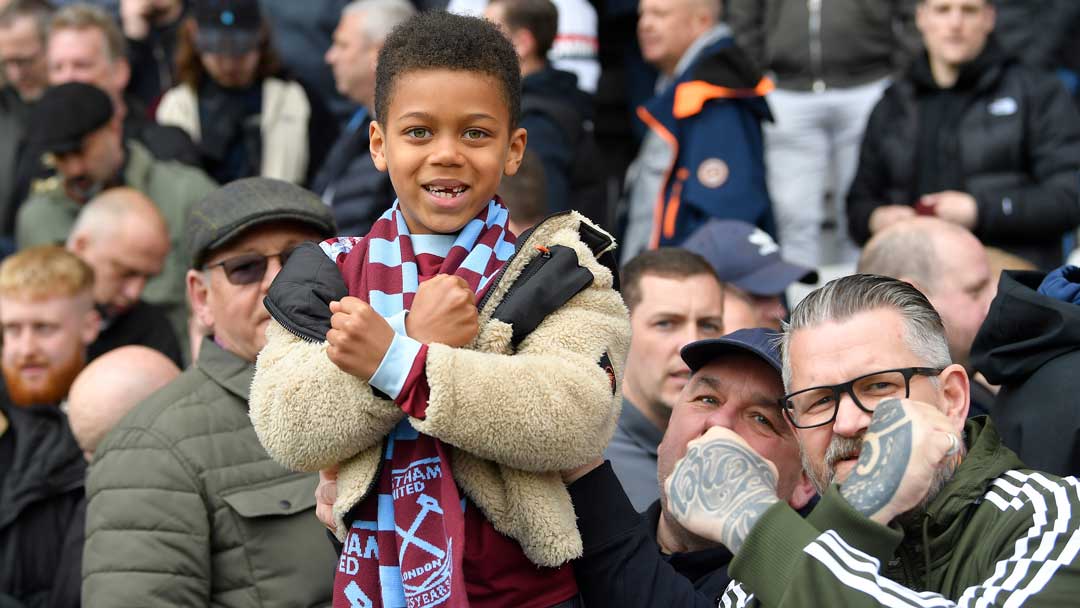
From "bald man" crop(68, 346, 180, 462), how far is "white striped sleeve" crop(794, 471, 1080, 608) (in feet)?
9.73

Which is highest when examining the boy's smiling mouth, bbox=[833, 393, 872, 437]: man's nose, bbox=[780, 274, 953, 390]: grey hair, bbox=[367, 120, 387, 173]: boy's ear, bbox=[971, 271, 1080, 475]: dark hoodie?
bbox=[367, 120, 387, 173]: boy's ear

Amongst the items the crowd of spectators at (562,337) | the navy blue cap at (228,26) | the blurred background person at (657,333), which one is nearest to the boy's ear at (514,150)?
the crowd of spectators at (562,337)

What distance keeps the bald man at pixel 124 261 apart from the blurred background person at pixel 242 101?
50.7 inches

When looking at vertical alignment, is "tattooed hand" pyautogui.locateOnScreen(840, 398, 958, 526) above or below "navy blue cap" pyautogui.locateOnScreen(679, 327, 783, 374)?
above

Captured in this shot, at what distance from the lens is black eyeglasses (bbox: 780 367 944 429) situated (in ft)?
9.71

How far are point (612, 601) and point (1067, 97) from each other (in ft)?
15.5

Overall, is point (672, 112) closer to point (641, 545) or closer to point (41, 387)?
point (41, 387)

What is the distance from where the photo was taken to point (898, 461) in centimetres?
265

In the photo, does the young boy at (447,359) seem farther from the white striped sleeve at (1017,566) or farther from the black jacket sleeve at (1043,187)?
the black jacket sleeve at (1043,187)

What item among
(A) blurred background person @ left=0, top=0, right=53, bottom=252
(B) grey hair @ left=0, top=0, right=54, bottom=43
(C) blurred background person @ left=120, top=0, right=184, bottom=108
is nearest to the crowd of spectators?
(A) blurred background person @ left=0, top=0, right=53, bottom=252

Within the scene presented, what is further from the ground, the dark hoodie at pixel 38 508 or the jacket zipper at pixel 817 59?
the jacket zipper at pixel 817 59

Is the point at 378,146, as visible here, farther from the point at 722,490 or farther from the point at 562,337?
the point at 722,490

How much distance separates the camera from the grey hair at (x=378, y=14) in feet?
25.2

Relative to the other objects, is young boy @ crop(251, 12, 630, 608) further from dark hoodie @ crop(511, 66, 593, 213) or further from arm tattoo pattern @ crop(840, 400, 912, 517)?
dark hoodie @ crop(511, 66, 593, 213)
